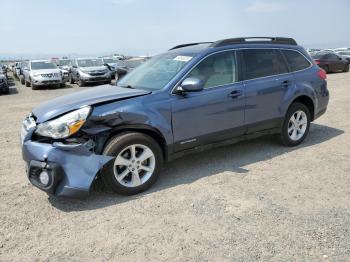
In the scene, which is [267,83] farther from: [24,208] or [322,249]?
[24,208]

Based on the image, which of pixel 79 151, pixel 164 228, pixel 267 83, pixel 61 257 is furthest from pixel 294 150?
pixel 61 257

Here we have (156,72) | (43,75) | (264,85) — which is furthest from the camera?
(43,75)

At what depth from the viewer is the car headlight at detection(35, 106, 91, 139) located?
3.90 metres

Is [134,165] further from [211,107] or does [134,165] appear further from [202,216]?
[211,107]

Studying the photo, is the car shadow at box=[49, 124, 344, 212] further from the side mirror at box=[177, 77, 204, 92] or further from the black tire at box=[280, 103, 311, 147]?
the side mirror at box=[177, 77, 204, 92]

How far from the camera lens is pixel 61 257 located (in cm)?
310

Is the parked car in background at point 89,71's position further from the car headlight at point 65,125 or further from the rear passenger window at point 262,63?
the car headlight at point 65,125

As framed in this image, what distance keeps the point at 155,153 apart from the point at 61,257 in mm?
1666

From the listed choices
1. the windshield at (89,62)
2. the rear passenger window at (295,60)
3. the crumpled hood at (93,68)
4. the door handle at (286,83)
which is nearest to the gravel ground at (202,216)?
the door handle at (286,83)

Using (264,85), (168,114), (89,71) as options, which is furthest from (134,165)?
(89,71)

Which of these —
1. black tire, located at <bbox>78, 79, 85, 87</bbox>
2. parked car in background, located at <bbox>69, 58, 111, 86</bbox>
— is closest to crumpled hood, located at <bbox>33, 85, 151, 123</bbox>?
parked car in background, located at <bbox>69, 58, 111, 86</bbox>

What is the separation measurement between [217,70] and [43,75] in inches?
639

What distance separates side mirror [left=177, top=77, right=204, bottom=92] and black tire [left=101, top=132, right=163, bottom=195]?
0.74 m

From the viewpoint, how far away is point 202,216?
3.69 metres
